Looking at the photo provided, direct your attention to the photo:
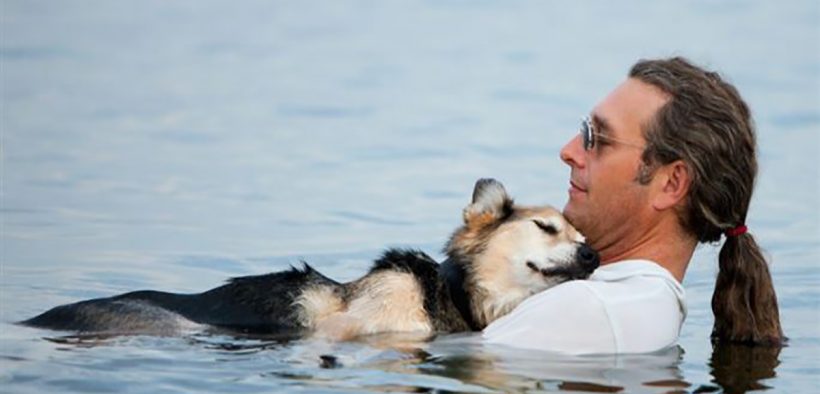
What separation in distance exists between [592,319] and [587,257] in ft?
1.47

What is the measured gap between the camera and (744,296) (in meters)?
8.27

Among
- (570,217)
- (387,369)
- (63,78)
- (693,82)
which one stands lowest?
(387,369)

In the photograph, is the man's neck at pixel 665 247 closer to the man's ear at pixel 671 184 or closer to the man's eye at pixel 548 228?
the man's ear at pixel 671 184

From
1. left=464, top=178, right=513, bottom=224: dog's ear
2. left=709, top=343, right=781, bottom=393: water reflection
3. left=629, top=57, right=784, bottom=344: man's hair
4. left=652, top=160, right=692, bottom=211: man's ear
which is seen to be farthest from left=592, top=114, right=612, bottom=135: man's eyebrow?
left=709, top=343, right=781, bottom=393: water reflection

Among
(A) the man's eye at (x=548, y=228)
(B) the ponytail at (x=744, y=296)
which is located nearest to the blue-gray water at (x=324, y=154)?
(B) the ponytail at (x=744, y=296)

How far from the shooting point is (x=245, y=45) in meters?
19.2

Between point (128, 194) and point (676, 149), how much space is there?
242 inches

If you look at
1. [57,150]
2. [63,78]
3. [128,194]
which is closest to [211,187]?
[128,194]

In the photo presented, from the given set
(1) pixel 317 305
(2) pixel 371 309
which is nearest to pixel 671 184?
(2) pixel 371 309

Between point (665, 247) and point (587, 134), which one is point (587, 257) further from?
point (587, 134)

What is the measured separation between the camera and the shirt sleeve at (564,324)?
24.1 ft

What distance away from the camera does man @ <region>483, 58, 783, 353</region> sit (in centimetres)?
771

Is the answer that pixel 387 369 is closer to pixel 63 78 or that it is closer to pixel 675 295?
pixel 675 295

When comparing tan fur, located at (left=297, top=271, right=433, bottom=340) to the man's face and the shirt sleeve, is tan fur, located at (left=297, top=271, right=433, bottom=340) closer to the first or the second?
the shirt sleeve
